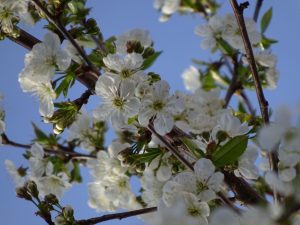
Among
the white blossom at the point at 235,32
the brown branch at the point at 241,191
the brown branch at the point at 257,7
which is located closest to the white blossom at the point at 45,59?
the brown branch at the point at 241,191

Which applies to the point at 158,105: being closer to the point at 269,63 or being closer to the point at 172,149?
the point at 172,149

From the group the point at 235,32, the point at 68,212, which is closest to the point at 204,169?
the point at 68,212

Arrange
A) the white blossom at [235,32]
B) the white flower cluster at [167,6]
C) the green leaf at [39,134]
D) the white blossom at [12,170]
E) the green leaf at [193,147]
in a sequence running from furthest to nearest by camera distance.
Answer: the white flower cluster at [167,6]
the green leaf at [39,134]
the white blossom at [12,170]
the white blossom at [235,32]
the green leaf at [193,147]

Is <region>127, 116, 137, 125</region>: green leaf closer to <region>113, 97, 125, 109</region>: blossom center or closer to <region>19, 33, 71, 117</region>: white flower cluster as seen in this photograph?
<region>113, 97, 125, 109</region>: blossom center

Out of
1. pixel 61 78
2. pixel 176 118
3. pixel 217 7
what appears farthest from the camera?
pixel 217 7

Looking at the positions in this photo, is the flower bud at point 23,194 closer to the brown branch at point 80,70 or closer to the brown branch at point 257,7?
the brown branch at point 80,70

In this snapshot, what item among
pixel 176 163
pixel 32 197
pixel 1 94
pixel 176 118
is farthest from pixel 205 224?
pixel 1 94

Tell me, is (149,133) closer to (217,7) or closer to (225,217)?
(225,217)
